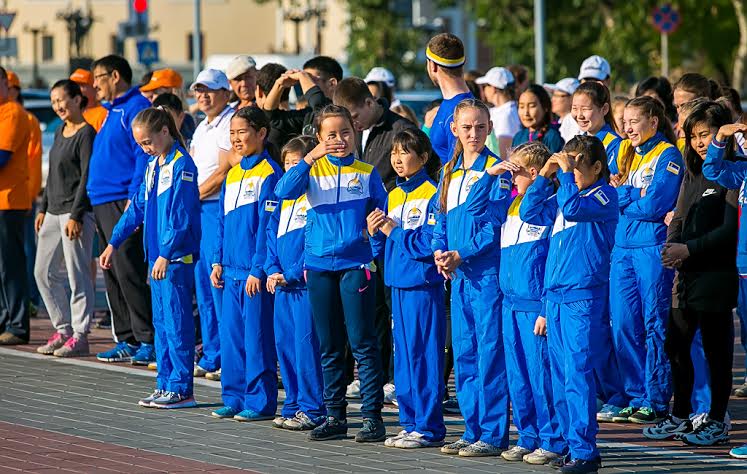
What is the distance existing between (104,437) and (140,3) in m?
25.7

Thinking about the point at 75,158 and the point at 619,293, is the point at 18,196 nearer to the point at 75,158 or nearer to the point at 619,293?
the point at 75,158

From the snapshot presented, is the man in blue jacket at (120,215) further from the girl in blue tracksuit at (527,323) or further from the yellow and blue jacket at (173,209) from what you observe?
the girl in blue tracksuit at (527,323)

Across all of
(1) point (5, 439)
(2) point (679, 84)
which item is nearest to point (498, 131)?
(2) point (679, 84)

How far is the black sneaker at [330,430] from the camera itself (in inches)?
356

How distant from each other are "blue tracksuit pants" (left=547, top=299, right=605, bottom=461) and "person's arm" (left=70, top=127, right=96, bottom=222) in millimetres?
5189

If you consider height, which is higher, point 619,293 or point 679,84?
point 679,84

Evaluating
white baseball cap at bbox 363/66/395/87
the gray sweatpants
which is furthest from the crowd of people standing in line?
white baseball cap at bbox 363/66/395/87

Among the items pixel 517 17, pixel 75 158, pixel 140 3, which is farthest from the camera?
pixel 517 17

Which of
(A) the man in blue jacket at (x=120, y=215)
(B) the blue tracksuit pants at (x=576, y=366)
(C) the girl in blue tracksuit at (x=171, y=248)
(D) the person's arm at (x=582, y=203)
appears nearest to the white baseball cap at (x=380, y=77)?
(A) the man in blue jacket at (x=120, y=215)

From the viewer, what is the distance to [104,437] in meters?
9.07

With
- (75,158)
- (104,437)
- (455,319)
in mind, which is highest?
(75,158)

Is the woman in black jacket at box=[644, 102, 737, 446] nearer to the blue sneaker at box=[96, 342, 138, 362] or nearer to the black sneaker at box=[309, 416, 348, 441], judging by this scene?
the black sneaker at box=[309, 416, 348, 441]

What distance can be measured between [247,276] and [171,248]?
2.15 feet

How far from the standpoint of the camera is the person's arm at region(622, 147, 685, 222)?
9359 mm
